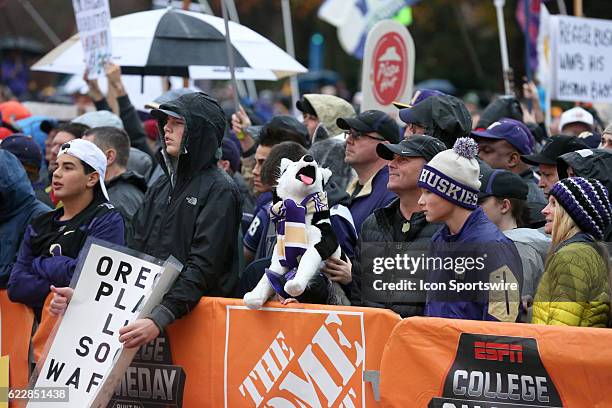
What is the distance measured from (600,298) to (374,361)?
1195mm

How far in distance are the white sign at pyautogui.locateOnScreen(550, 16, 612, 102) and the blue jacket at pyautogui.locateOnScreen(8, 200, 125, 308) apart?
17.6ft

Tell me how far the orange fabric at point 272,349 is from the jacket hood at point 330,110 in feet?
10.2

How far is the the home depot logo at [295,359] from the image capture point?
591 cm

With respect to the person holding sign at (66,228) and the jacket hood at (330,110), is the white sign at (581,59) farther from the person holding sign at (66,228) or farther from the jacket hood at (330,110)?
the person holding sign at (66,228)

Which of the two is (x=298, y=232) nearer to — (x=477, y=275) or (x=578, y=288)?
(x=477, y=275)

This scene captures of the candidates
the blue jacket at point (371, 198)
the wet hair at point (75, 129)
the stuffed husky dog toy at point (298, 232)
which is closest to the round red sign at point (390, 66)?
the wet hair at point (75, 129)

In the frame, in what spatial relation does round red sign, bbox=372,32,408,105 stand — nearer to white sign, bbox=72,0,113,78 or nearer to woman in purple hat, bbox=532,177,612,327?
white sign, bbox=72,0,113,78

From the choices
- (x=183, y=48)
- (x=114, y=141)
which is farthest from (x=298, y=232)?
(x=183, y=48)

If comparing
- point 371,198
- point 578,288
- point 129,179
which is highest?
point 129,179

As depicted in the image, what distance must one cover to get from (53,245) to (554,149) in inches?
127

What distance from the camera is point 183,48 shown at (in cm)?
1052

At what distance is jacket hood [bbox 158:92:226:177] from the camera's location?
6.79 meters

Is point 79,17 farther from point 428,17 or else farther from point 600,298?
point 428,17

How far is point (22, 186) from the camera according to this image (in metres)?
7.87
